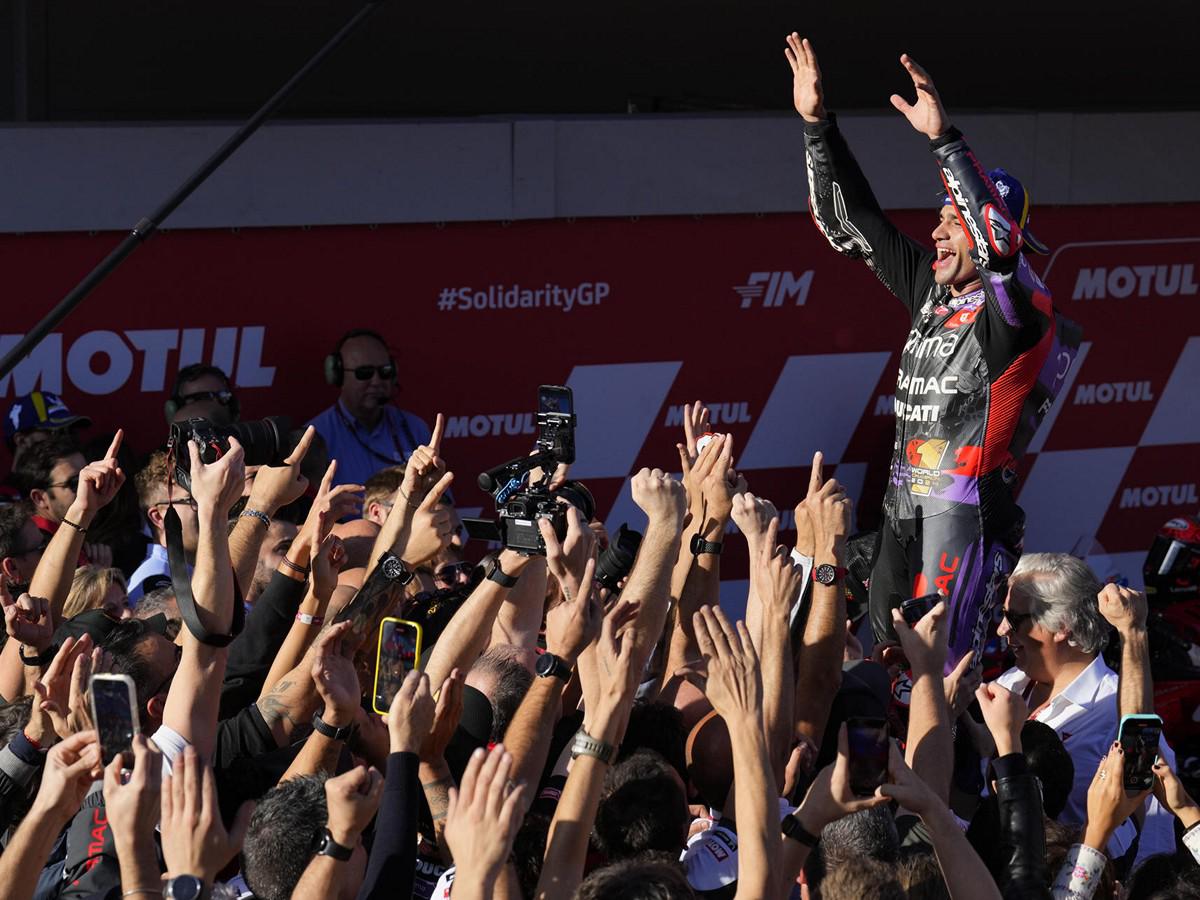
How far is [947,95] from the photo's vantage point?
9.88m

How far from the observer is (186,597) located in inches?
126

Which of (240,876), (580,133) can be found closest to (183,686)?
(240,876)

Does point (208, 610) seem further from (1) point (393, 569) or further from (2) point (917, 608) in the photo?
(2) point (917, 608)

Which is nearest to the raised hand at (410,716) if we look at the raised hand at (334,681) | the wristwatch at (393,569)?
the raised hand at (334,681)

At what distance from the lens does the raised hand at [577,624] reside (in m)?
3.06

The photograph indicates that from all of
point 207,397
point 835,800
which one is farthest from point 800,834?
point 207,397

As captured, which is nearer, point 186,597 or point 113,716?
point 113,716

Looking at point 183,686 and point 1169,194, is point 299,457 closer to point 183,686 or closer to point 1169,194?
point 183,686

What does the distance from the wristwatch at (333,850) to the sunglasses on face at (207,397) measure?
359cm

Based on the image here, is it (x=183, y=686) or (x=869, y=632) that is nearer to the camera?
(x=183, y=686)

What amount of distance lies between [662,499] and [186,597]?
3.25ft

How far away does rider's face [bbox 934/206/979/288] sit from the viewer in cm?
489

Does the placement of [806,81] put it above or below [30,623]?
above

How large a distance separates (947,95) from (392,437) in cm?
477
